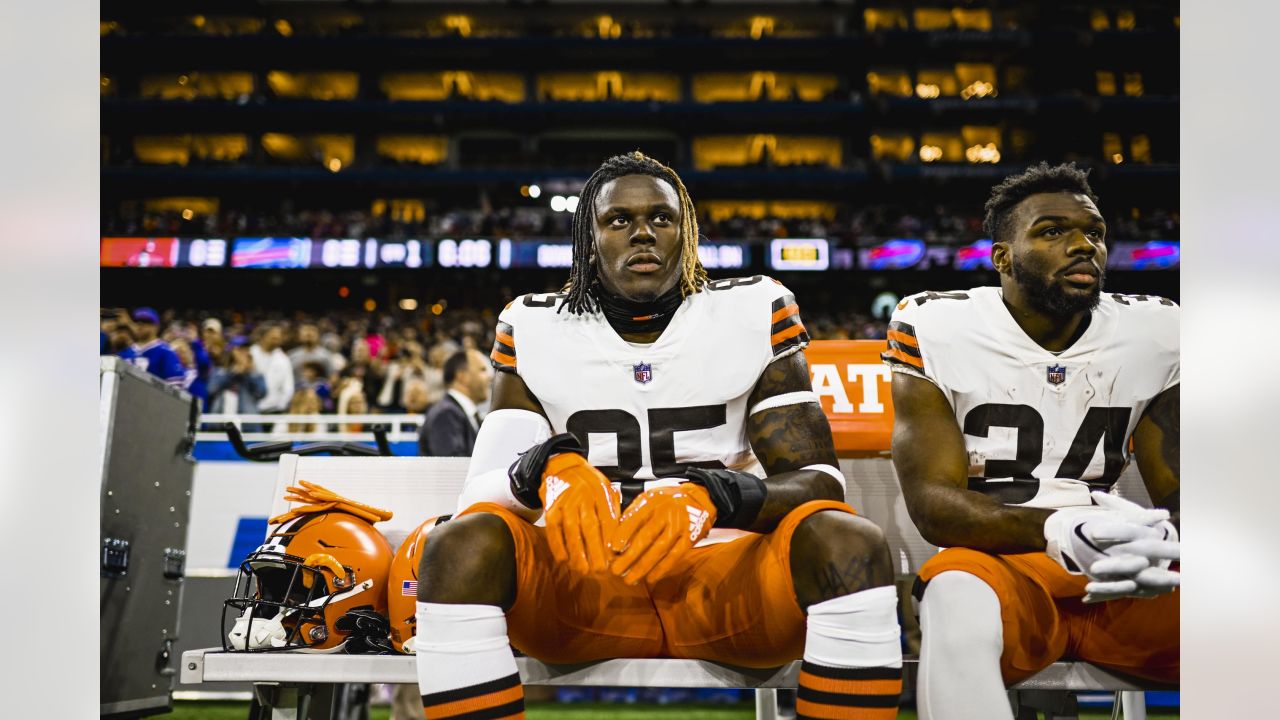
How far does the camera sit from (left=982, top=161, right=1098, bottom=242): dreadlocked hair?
A: 2.06 meters

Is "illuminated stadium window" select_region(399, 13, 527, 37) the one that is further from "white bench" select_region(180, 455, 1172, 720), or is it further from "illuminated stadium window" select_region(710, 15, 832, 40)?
"white bench" select_region(180, 455, 1172, 720)

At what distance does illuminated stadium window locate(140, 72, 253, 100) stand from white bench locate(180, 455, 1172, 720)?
90.4ft

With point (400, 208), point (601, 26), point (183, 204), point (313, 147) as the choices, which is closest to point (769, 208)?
point (601, 26)

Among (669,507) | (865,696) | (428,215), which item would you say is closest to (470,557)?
(669,507)

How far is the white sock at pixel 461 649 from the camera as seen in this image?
5.01 feet

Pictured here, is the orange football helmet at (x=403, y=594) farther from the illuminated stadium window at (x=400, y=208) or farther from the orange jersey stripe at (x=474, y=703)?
the illuminated stadium window at (x=400, y=208)

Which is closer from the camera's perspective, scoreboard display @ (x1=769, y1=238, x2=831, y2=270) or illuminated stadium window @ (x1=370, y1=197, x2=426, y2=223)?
scoreboard display @ (x1=769, y1=238, x2=831, y2=270)

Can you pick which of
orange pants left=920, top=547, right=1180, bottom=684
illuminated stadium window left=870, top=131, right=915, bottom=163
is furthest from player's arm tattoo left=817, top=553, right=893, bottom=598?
illuminated stadium window left=870, top=131, right=915, bottom=163

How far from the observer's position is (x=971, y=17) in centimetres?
2770

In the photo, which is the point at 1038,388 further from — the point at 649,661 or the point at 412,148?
the point at 412,148

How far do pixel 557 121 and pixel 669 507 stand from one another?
25367mm

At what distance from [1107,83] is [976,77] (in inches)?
128

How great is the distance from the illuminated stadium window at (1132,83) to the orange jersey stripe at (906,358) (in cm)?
2821
